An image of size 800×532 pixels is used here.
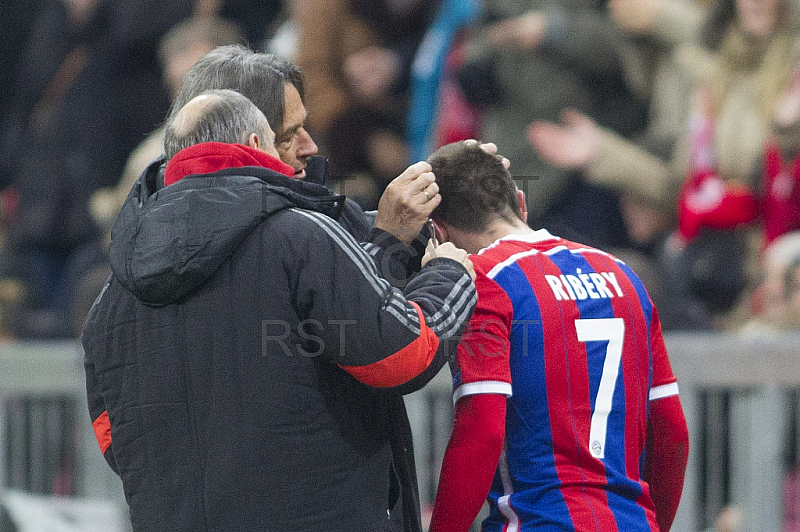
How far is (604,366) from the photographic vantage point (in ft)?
8.98

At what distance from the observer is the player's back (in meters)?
2.66

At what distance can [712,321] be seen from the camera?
203 inches

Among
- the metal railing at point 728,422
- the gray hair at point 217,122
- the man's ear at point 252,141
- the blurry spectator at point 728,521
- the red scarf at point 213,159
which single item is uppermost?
the gray hair at point 217,122

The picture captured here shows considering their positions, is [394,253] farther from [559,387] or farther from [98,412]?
[98,412]

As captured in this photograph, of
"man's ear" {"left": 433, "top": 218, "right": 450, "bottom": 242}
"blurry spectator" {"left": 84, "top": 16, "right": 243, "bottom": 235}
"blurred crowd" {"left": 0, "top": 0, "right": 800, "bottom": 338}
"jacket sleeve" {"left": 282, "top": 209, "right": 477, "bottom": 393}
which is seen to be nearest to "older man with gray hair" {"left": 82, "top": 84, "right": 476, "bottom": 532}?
"jacket sleeve" {"left": 282, "top": 209, "right": 477, "bottom": 393}

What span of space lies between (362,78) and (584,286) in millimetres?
3784

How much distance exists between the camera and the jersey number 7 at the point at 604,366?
107 inches

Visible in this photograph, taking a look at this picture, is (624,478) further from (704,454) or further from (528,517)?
(704,454)

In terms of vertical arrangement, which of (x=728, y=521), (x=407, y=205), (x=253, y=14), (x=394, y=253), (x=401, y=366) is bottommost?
(x=728, y=521)

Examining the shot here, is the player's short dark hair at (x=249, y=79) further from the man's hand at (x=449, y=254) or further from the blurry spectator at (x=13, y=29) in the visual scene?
the blurry spectator at (x=13, y=29)

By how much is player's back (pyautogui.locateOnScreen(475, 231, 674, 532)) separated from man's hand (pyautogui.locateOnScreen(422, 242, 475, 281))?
7cm

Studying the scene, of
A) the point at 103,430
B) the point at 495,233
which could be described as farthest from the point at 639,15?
the point at 103,430

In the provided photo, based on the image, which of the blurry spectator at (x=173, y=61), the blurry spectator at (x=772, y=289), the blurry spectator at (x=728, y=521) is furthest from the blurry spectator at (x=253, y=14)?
the blurry spectator at (x=728, y=521)

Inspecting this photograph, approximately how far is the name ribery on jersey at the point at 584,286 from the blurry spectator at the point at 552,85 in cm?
263
